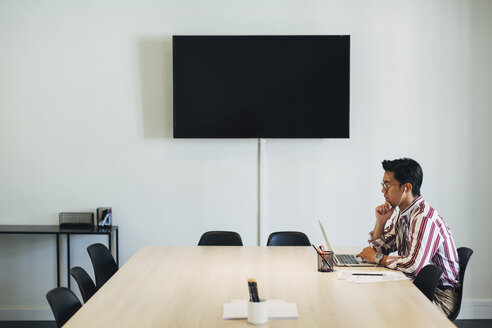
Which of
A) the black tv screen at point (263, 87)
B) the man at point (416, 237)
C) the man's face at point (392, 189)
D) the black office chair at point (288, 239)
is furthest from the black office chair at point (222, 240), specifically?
the man's face at point (392, 189)

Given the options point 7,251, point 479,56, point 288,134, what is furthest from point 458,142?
point 7,251

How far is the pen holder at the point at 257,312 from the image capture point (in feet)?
7.16

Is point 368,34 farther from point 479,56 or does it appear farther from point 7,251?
point 7,251

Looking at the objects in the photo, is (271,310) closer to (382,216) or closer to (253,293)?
(253,293)

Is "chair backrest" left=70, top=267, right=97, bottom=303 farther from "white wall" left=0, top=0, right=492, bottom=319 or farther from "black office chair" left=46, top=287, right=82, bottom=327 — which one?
"white wall" left=0, top=0, right=492, bottom=319

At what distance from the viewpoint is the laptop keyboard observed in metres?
3.38

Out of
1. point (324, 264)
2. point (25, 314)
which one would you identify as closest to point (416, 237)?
point (324, 264)

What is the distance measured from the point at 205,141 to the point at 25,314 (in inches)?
104

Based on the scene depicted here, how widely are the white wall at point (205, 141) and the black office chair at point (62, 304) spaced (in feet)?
8.16

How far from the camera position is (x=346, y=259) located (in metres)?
3.46

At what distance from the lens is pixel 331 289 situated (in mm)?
2775

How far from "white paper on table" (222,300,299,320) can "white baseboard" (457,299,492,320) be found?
133 inches

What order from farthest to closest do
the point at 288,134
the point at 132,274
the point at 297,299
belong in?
the point at 288,134 < the point at 132,274 < the point at 297,299

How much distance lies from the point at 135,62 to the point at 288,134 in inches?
70.5
